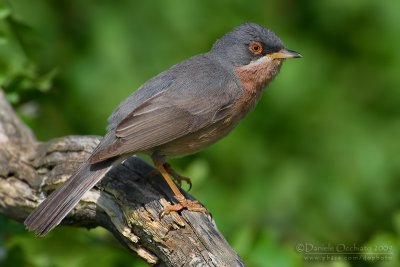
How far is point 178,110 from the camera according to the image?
6035 millimetres

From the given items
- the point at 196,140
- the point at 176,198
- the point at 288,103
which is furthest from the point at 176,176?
the point at 288,103

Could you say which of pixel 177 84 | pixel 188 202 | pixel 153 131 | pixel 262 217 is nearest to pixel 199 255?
pixel 188 202

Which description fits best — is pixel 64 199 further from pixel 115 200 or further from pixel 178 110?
pixel 178 110

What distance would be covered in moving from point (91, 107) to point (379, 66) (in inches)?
124

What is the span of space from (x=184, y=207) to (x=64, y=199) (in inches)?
32.9

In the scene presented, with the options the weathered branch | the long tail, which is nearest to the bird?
the long tail

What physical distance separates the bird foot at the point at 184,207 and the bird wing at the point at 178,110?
1.53 ft

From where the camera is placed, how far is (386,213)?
8.25 metres

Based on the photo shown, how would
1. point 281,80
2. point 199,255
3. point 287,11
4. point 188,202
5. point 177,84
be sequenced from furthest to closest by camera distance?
point 287,11 < point 281,80 < point 177,84 < point 188,202 < point 199,255

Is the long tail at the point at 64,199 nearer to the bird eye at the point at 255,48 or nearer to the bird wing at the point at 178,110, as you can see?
the bird wing at the point at 178,110

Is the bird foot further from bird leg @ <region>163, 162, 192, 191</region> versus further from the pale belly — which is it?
bird leg @ <region>163, 162, 192, 191</region>

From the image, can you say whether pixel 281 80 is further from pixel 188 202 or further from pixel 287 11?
pixel 188 202

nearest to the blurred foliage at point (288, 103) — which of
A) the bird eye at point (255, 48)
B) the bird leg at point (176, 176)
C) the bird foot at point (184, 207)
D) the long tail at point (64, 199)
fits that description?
the bird leg at point (176, 176)

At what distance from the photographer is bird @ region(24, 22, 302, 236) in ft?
18.0
